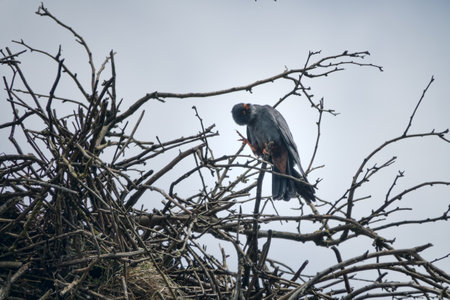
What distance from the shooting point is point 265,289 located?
7.93 feet

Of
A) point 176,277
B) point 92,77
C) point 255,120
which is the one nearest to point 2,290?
point 176,277

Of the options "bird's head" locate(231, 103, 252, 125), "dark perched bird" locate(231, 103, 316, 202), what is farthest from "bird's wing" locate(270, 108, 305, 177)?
"bird's head" locate(231, 103, 252, 125)

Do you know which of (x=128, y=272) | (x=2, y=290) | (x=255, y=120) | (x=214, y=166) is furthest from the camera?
(x=255, y=120)

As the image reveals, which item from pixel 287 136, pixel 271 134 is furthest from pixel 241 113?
pixel 287 136

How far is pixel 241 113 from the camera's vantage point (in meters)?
5.79

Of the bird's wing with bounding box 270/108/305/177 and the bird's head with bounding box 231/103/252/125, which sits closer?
the bird's wing with bounding box 270/108/305/177

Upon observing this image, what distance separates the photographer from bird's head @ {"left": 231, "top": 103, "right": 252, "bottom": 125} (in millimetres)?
5754

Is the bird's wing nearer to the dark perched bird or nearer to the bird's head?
the dark perched bird

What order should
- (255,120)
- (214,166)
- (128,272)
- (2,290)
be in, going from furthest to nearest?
(255,120), (214,166), (128,272), (2,290)

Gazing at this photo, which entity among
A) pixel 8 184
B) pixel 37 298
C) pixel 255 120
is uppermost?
pixel 255 120

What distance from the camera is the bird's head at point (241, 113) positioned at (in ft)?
18.9

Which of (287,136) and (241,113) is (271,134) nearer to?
(287,136)

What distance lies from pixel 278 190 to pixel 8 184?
274 cm

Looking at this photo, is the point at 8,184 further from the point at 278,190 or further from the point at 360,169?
the point at 278,190
